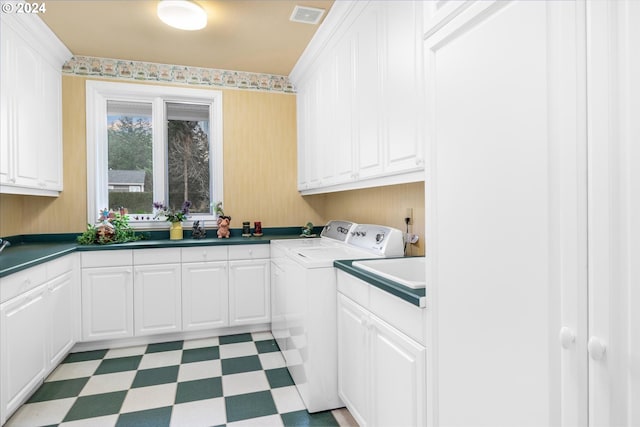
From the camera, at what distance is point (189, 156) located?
3.60 meters

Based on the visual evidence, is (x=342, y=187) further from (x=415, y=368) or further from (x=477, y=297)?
(x=477, y=297)

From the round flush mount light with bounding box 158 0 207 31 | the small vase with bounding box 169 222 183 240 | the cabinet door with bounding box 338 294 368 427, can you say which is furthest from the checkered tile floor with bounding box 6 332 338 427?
the round flush mount light with bounding box 158 0 207 31

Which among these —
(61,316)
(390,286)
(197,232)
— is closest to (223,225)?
(197,232)

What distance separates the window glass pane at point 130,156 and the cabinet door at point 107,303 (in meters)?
0.77

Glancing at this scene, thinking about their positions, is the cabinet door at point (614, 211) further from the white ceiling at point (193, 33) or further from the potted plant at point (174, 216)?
the potted plant at point (174, 216)

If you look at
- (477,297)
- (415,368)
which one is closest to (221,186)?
(415,368)

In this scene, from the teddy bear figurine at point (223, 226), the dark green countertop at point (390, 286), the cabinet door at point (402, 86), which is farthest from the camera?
the teddy bear figurine at point (223, 226)

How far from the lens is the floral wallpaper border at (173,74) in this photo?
3.22m

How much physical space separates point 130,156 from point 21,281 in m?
1.71

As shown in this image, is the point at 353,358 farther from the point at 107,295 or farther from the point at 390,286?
the point at 107,295

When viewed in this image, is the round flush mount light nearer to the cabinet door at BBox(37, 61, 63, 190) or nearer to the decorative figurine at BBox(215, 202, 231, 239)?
the cabinet door at BBox(37, 61, 63, 190)

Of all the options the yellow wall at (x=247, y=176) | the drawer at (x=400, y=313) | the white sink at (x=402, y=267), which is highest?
the yellow wall at (x=247, y=176)

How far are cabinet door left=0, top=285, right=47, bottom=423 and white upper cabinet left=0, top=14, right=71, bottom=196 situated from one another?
32.8 inches

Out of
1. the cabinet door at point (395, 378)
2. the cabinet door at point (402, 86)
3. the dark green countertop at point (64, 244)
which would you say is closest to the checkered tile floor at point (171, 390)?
the cabinet door at point (395, 378)
